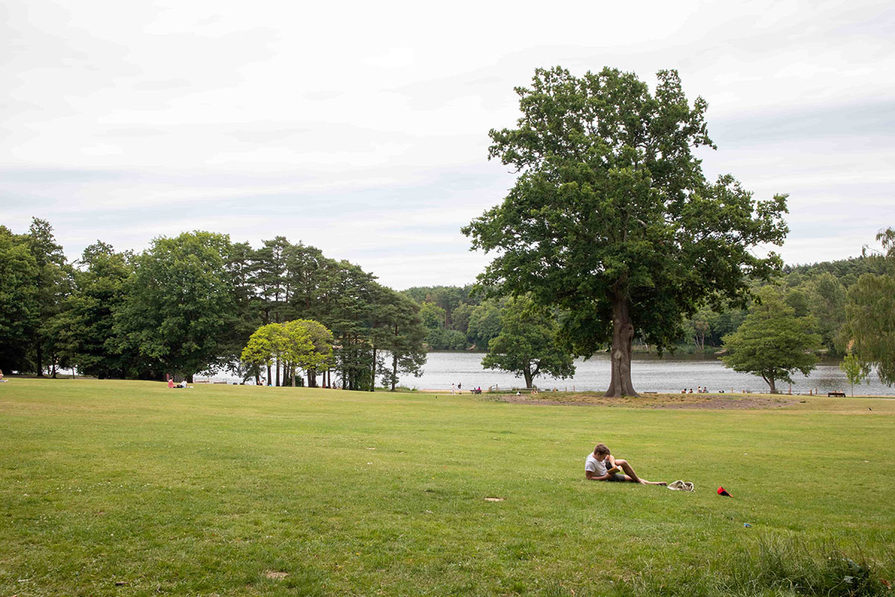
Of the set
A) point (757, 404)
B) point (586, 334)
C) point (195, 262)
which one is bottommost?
point (757, 404)

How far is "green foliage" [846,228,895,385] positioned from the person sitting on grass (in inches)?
1634

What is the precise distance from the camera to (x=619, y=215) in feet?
128

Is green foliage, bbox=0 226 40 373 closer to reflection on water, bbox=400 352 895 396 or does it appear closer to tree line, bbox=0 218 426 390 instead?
tree line, bbox=0 218 426 390

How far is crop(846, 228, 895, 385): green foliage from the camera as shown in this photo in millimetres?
44812

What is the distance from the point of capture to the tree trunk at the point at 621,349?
41531 mm

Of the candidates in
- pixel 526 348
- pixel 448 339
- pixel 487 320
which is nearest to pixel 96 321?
pixel 526 348

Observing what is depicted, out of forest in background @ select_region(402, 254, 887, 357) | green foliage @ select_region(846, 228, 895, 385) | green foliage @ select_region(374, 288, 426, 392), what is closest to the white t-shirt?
forest in background @ select_region(402, 254, 887, 357)

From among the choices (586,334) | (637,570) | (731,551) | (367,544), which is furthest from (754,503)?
(586,334)

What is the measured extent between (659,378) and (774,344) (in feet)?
92.0

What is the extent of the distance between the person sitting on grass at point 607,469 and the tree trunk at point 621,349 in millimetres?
28705

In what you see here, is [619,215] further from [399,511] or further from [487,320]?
[487,320]

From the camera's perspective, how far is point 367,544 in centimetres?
814

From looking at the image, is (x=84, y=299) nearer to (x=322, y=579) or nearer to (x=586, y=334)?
(x=586, y=334)

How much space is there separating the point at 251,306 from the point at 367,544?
222ft
